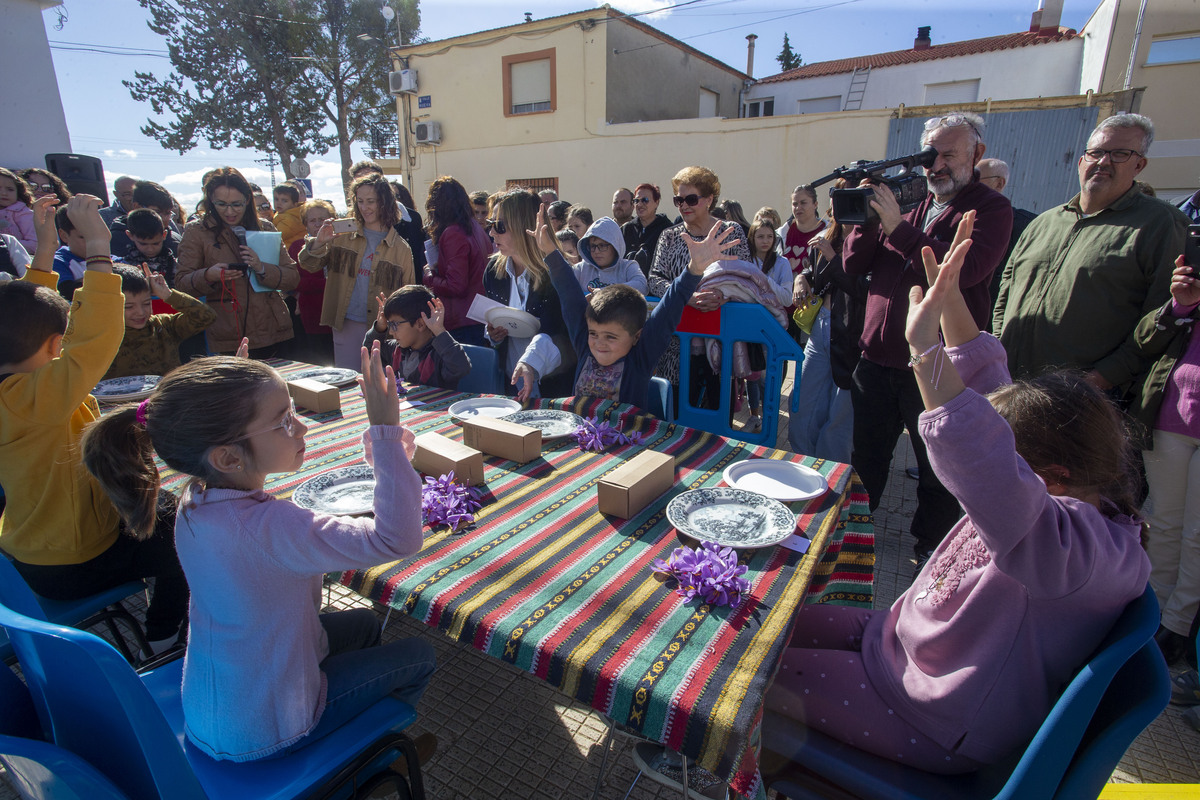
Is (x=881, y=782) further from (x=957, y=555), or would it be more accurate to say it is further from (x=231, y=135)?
(x=231, y=135)

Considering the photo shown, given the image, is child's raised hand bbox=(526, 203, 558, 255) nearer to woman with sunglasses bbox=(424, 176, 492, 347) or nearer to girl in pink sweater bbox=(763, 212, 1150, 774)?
woman with sunglasses bbox=(424, 176, 492, 347)

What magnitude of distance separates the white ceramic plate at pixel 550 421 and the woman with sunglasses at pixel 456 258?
204 cm

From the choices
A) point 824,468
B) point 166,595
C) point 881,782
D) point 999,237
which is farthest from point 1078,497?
point 166,595

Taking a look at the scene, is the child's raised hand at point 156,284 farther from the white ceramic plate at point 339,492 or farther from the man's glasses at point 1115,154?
the man's glasses at point 1115,154

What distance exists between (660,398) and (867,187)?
127 centimetres

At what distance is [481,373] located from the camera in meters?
3.23

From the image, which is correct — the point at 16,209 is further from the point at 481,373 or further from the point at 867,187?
the point at 867,187

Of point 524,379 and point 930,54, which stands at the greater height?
point 930,54

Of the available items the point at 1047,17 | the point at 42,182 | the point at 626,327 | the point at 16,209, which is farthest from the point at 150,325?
the point at 1047,17

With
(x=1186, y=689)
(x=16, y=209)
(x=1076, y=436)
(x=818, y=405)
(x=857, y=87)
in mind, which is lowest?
(x=1186, y=689)

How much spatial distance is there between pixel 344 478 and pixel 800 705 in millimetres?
1434

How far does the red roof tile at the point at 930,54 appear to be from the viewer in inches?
600

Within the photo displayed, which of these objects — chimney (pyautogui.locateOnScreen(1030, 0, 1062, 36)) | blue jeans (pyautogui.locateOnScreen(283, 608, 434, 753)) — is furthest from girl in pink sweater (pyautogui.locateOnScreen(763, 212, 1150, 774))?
chimney (pyautogui.locateOnScreen(1030, 0, 1062, 36))

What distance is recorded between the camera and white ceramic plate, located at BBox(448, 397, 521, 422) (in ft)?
8.23
